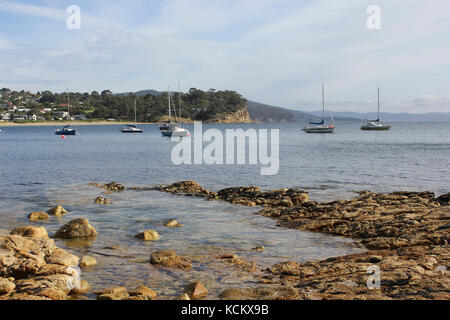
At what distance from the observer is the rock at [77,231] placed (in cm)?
1538

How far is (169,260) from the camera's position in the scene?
12.3m

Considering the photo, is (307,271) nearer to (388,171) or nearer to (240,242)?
(240,242)

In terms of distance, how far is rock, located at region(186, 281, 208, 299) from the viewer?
960 cm

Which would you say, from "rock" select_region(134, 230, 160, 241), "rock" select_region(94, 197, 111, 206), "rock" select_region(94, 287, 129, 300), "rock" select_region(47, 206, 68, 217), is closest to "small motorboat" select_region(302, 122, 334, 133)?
"rock" select_region(94, 197, 111, 206)

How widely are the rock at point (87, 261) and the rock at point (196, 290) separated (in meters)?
3.66

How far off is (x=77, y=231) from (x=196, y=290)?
7.51m

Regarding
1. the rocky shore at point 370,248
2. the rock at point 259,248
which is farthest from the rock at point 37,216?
the rock at point 259,248

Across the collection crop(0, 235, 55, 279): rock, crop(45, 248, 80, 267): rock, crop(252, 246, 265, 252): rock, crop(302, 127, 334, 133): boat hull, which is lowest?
crop(252, 246, 265, 252): rock

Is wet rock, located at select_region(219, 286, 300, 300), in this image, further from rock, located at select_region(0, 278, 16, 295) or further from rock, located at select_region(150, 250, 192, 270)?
rock, located at select_region(0, 278, 16, 295)

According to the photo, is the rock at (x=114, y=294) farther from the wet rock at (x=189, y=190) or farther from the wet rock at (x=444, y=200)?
the wet rock at (x=444, y=200)

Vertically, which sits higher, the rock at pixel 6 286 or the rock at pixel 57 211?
the rock at pixel 6 286

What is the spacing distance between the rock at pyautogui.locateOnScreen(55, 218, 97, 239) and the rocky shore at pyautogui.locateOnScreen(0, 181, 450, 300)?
0.12 ft

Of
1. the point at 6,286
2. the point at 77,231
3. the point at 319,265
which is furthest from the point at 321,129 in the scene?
the point at 6,286
